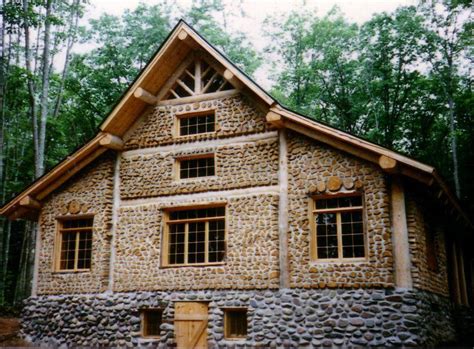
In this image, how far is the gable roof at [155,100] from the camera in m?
12.3

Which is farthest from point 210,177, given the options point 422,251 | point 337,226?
point 422,251

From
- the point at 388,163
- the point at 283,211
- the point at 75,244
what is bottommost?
the point at 75,244

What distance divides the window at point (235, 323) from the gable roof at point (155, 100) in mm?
4969

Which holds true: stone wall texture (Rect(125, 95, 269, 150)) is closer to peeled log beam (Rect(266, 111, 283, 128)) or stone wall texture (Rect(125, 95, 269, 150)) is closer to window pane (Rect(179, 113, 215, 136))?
window pane (Rect(179, 113, 215, 136))

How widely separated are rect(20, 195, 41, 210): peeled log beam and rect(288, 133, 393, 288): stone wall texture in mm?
8330

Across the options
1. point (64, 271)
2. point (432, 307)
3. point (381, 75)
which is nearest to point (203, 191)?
point (64, 271)

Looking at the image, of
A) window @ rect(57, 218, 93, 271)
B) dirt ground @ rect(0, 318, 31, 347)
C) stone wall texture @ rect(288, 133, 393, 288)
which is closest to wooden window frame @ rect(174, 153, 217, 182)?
stone wall texture @ rect(288, 133, 393, 288)

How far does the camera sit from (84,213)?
15633mm

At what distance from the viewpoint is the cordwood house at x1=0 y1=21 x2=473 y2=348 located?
39.4 feet

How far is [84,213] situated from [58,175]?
152 centimetres

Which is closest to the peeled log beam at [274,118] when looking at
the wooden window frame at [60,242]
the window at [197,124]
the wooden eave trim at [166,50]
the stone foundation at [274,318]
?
the wooden eave trim at [166,50]

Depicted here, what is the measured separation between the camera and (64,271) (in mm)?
15430

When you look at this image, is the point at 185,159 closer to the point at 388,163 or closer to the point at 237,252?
the point at 237,252

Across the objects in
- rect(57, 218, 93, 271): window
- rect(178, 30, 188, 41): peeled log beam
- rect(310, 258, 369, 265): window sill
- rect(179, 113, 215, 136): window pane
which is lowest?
rect(310, 258, 369, 265): window sill
